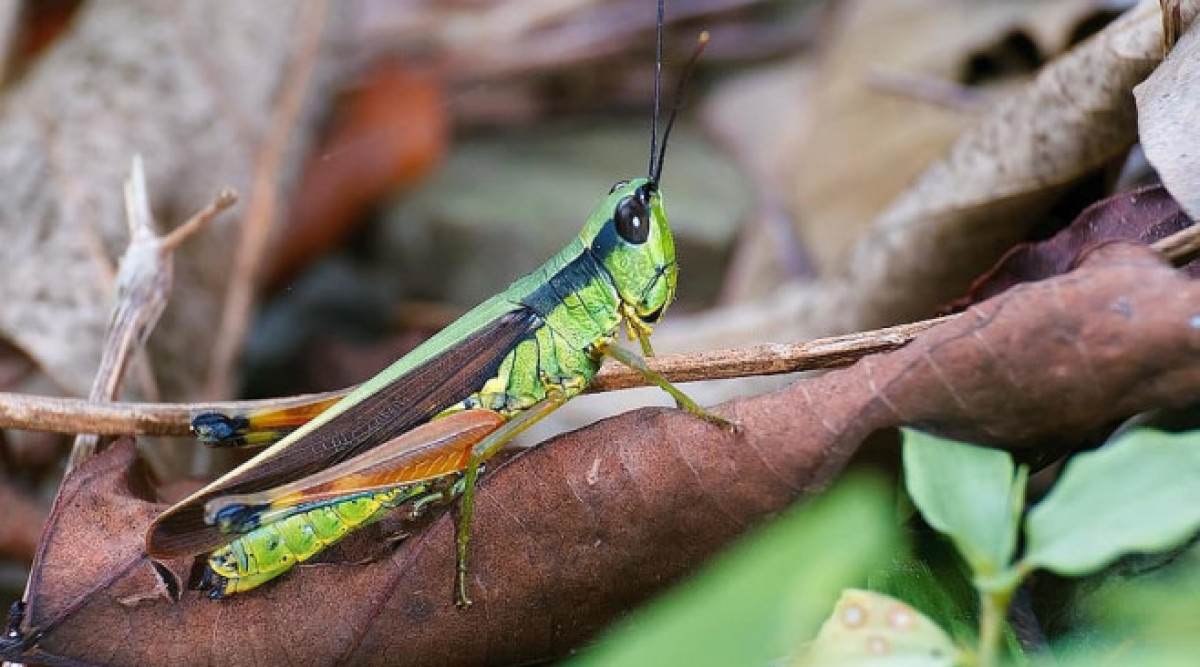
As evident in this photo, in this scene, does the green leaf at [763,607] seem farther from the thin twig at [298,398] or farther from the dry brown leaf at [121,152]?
the dry brown leaf at [121,152]

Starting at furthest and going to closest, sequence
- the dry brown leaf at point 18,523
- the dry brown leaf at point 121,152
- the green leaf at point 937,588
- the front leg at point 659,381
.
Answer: the dry brown leaf at point 121,152 < the dry brown leaf at point 18,523 < the front leg at point 659,381 < the green leaf at point 937,588

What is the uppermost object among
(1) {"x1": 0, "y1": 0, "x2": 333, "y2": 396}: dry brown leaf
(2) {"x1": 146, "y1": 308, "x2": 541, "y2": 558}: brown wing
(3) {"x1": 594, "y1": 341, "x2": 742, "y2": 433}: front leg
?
(1) {"x1": 0, "y1": 0, "x2": 333, "y2": 396}: dry brown leaf

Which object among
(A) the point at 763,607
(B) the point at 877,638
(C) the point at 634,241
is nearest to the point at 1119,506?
(B) the point at 877,638

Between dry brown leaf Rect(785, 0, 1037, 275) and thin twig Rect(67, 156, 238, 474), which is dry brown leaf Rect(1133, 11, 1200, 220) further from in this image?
thin twig Rect(67, 156, 238, 474)

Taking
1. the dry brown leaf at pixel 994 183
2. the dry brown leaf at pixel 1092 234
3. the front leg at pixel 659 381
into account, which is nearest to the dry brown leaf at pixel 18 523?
the front leg at pixel 659 381

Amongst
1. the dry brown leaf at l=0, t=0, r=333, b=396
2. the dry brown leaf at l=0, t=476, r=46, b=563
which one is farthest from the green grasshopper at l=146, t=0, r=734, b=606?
the dry brown leaf at l=0, t=0, r=333, b=396

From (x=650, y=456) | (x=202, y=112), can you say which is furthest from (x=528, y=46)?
(x=650, y=456)
